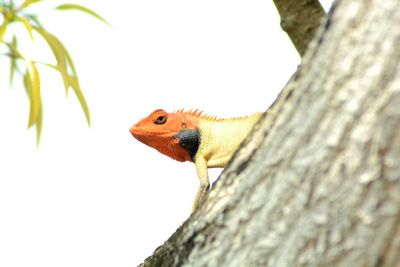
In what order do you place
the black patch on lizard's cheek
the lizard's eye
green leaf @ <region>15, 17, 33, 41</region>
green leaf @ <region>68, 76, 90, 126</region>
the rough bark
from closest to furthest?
the rough bark, green leaf @ <region>15, 17, 33, 41</region>, green leaf @ <region>68, 76, 90, 126</region>, the black patch on lizard's cheek, the lizard's eye

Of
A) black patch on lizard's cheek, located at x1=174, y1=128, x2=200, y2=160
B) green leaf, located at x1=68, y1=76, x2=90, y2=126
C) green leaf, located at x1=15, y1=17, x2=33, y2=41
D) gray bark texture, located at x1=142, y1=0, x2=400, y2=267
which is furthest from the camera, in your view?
black patch on lizard's cheek, located at x1=174, y1=128, x2=200, y2=160

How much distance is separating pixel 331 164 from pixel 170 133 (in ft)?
5.66

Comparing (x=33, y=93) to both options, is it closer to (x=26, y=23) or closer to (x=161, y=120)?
(x=26, y=23)

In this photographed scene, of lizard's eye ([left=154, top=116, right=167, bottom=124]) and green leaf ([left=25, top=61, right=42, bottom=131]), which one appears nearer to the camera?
green leaf ([left=25, top=61, right=42, bottom=131])

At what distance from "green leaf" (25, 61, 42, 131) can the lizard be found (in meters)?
0.68

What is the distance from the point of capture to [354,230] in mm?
1803

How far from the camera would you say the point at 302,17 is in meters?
2.66

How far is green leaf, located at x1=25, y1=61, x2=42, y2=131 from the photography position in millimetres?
2816

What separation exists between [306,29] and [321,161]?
0.92 metres

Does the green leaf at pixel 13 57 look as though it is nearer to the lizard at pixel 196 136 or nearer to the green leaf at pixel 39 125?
the green leaf at pixel 39 125

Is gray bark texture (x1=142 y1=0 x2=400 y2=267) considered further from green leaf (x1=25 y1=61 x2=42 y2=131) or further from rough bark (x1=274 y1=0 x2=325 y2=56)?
green leaf (x1=25 y1=61 x2=42 y2=131)

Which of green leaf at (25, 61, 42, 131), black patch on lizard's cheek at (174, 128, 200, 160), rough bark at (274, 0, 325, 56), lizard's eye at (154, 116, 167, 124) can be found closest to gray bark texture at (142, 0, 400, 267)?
rough bark at (274, 0, 325, 56)

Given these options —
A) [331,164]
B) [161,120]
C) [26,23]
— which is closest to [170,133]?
[161,120]

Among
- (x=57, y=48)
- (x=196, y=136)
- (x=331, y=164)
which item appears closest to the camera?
(x=331, y=164)
